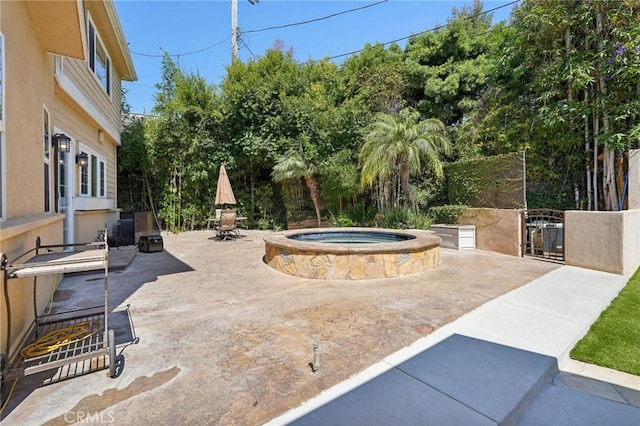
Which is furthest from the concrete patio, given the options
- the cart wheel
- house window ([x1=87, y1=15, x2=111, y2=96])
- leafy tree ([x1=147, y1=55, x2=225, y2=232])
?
leafy tree ([x1=147, y1=55, x2=225, y2=232])

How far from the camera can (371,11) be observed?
48.6 ft

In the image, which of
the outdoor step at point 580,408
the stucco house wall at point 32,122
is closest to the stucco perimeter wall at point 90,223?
the stucco house wall at point 32,122

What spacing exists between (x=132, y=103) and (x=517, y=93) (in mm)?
17705

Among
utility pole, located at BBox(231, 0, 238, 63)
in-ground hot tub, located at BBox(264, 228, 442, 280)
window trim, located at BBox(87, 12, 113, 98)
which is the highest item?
utility pole, located at BBox(231, 0, 238, 63)

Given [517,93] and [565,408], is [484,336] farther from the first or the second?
[517,93]

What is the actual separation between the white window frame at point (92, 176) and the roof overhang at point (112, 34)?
3.52 m

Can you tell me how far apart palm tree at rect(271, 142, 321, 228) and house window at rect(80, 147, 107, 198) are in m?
6.00

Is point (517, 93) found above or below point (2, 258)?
above

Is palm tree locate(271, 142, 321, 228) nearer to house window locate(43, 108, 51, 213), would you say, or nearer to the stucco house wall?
the stucco house wall

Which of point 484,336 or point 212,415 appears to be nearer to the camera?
point 212,415

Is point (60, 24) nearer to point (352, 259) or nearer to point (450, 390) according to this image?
point (352, 259)

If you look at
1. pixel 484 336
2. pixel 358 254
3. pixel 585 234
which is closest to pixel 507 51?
pixel 585 234

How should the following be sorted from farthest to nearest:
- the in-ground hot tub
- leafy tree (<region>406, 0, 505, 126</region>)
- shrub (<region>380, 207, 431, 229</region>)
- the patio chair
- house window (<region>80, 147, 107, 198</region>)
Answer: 1. leafy tree (<region>406, 0, 505, 126</region>)
2. the patio chair
3. shrub (<region>380, 207, 431, 229</region>)
4. house window (<region>80, 147, 107, 198</region>)
5. the in-ground hot tub

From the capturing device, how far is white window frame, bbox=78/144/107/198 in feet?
25.7
